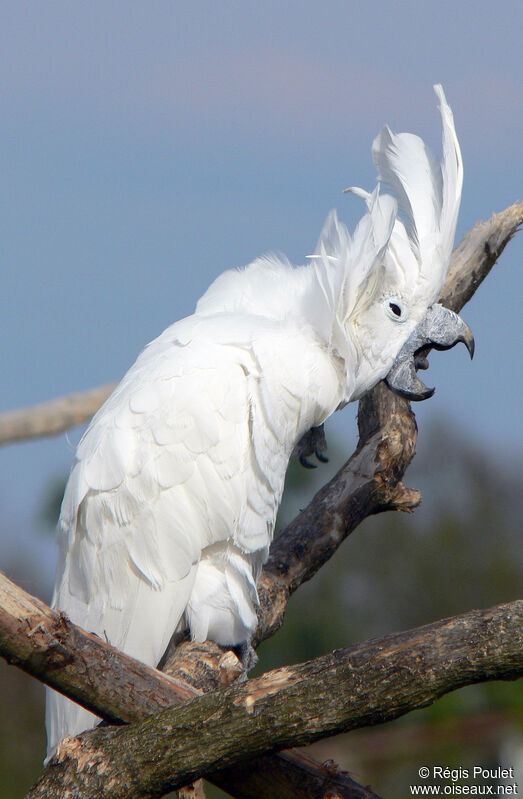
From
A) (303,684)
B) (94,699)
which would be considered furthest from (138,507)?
(303,684)

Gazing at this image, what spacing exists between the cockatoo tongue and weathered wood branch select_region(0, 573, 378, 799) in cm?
164

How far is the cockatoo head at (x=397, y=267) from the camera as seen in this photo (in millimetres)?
3234

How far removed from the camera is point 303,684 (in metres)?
2.05

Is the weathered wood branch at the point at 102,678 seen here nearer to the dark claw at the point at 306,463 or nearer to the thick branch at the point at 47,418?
the dark claw at the point at 306,463

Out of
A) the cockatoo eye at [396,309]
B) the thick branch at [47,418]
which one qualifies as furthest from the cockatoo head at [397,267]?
the thick branch at [47,418]

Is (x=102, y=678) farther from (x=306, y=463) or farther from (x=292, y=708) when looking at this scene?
(x=306, y=463)

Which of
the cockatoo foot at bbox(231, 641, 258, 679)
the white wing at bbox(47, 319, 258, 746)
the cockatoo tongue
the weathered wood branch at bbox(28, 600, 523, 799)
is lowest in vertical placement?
the weathered wood branch at bbox(28, 600, 523, 799)

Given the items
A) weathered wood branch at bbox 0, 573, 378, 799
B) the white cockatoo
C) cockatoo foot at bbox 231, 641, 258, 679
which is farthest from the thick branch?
weathered wood branch at bbox 0, 573, 378, 799

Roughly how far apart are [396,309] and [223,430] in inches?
35.6

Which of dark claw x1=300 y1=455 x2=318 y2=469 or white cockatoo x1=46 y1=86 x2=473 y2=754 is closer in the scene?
white cockatoo x1=46 y1=86 x2=473 y2=754

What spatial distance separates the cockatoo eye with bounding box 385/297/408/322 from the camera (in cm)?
333

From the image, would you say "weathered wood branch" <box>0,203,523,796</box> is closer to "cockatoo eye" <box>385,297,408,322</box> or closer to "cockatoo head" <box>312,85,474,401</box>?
"cockatoo head" <box>312,85,474,401</box>

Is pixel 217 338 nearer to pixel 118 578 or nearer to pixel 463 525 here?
pixel 118 578

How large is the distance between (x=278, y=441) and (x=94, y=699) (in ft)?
4.25
